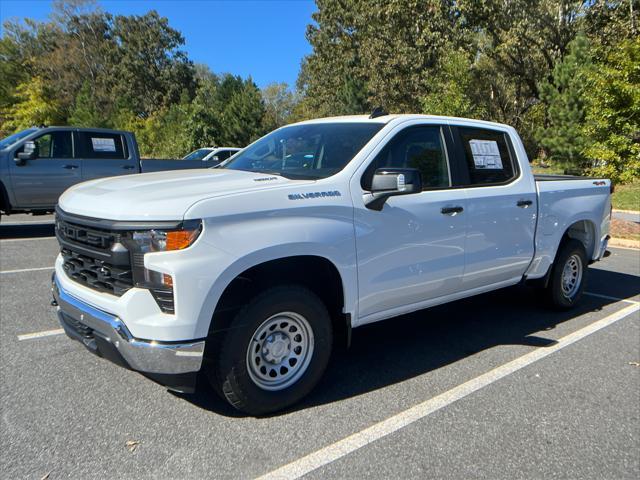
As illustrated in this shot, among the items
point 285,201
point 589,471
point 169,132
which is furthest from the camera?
point 169,132

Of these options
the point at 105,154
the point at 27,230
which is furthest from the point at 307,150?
the point at 27,230

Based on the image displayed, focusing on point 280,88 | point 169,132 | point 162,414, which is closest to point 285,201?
point 162,414

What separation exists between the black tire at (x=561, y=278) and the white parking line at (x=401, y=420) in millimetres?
755

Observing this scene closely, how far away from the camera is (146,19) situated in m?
58.3

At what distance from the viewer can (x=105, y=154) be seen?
35.3ft

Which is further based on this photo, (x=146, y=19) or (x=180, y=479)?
(x=146, y=19)

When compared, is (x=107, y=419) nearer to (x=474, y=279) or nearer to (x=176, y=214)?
(x=176, y=214)

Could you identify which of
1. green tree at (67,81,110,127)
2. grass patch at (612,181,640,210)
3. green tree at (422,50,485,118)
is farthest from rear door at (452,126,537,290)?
green tree at (67,81,110,127)

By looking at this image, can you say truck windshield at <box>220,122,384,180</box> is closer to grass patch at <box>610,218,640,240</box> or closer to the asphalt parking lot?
the asphalt parking lot

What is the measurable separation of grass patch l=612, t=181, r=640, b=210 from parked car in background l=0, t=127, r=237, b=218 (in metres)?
14.5

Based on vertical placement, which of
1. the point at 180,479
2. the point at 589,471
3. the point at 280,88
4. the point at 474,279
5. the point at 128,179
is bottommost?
the point at 589,471

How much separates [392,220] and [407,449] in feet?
5.01

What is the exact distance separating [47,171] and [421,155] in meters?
8.55

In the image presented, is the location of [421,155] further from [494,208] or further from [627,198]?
[627,198]
